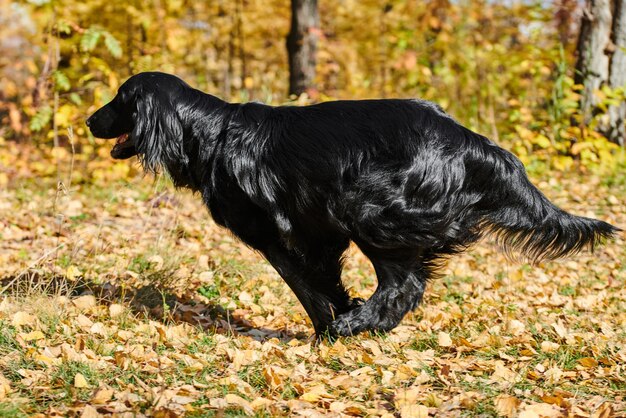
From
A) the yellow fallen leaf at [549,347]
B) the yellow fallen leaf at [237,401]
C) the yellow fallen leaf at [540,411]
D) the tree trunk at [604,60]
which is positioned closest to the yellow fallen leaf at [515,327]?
the yellow fallen leaf at [549,347]

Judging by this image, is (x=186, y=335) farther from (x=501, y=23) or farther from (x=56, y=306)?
(x=501, y=23)

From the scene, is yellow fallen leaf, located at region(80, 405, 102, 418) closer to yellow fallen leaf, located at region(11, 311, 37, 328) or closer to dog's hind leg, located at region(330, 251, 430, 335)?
yellow fallen leaf, located at region(11, 311, 37, 328)

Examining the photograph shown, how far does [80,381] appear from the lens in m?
3.00

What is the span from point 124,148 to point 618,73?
7.91 metres

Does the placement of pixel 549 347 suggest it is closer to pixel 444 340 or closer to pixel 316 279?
pixel 444 340

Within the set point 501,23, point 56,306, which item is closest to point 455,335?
point 56,306

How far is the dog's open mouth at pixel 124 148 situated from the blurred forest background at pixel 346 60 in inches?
126

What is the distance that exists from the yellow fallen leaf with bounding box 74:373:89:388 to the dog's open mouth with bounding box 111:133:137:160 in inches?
61.3

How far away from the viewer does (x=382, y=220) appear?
3.62 m

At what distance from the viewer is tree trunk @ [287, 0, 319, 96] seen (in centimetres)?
1032

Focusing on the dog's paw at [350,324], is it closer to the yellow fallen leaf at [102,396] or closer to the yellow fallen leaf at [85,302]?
the yellow fallen leaf at [102,396]

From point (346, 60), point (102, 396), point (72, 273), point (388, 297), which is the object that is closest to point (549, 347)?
point (388, 297)

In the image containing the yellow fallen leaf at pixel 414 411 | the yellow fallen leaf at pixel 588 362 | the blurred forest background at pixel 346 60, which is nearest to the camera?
the yellow fallen leaf at pixel 414 411

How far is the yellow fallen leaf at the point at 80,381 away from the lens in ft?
9.80
